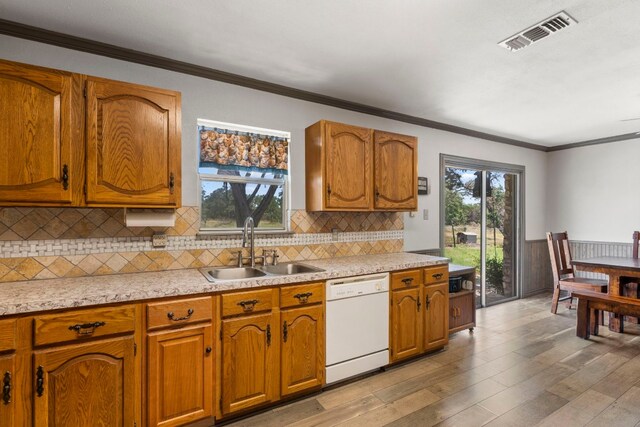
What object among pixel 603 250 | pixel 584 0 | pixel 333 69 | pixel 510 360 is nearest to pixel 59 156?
pixel 333 69

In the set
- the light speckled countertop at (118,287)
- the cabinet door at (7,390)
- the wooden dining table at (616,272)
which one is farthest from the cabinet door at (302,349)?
the wooden dining table at (616,272)

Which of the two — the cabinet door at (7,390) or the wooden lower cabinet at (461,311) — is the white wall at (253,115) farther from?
the cabinet door at (7,390)

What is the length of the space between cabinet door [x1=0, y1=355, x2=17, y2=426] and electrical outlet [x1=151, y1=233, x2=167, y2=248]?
40.0 inches

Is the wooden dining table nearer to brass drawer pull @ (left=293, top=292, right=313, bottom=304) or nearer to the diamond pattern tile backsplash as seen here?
the diamond pattern tile backsplash

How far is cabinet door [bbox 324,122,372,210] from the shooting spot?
294cm

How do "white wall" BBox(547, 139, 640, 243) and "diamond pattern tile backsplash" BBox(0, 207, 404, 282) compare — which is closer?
"diamond pattern tile backsplash" BBox(0, 207, 404, 282)

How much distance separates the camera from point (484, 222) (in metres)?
4.85

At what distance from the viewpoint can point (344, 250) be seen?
134 inches

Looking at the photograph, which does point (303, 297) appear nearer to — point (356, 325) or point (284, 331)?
point (284, 331)

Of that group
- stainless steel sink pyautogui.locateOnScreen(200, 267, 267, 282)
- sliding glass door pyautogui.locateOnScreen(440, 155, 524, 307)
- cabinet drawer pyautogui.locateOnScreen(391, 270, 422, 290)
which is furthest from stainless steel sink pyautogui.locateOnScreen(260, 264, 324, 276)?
sliding glass door pyautogui.locateOnScreen(440, 155, 524, 307)

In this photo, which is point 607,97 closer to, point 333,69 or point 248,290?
point 333,69

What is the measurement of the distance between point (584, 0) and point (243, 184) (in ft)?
8.47

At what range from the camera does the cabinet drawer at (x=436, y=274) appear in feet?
10.1

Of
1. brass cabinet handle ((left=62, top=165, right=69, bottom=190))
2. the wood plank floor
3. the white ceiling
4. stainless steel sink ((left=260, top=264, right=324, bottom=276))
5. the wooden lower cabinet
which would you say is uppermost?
the white ceiling
